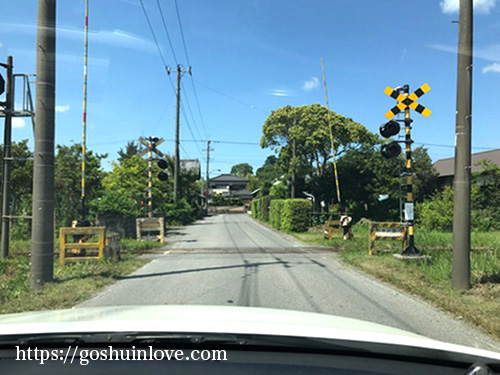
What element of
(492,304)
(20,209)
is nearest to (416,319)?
(492,304)

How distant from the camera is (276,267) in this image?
10.4 meters

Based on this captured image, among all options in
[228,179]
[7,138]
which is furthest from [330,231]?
[228,179]

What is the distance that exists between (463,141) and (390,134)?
9.34 ft

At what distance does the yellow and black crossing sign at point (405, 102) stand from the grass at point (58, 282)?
7687mm

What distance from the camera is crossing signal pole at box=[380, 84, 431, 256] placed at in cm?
1030

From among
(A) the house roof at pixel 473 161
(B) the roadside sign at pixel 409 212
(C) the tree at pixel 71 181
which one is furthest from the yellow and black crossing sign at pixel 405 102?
(A) the house roof at pixel 473 161

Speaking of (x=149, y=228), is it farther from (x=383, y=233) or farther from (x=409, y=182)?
(x=409, y=182)

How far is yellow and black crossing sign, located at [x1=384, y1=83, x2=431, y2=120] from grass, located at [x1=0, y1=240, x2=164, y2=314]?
7.69m

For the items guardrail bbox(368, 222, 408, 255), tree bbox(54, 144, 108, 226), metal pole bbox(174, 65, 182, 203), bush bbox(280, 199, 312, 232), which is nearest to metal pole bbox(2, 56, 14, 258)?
tree bbox(54, 144, 108, 226)

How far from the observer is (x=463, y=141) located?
7.50 m

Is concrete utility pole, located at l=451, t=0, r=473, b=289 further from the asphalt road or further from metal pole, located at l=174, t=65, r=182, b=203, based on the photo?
metal pole, located at l=174, t=65, r=182, b=203

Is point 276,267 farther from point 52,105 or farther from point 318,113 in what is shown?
point 318,113

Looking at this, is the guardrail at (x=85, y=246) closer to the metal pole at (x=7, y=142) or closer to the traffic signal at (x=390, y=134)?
the metal pole at (x=7, y=142)

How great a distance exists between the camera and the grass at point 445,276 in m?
5.91
